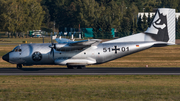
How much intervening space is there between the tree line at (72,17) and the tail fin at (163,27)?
204ft

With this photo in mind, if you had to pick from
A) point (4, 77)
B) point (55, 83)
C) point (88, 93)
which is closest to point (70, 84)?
point (55, 83)

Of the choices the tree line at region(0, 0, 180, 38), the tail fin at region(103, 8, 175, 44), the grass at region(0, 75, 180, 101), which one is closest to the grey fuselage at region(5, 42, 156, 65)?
the tail fin at region(103, 8, 175, 44)

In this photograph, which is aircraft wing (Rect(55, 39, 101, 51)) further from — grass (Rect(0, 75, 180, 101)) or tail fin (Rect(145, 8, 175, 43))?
tail fin (Rect(145, 8, 175, 43))

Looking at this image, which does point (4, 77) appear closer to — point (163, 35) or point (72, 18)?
point (163, 35)

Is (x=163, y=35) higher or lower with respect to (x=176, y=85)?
higher

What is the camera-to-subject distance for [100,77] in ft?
86.2

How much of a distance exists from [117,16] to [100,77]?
318ft

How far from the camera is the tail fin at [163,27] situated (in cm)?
3244

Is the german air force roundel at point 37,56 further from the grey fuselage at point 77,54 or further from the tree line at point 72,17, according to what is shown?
the tree line at point 72,17

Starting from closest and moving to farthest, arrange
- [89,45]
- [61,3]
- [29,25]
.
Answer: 1. [89,45]
2. [29,25]
3. [61,3]

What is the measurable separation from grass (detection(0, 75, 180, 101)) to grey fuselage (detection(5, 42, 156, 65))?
16.7ft

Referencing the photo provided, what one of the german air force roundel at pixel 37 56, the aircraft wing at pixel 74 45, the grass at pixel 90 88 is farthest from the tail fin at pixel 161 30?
the german air force roundel at pixel 37 56

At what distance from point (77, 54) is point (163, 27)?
10.6 meters

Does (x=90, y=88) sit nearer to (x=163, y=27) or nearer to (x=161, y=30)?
(x=161, y=30)
